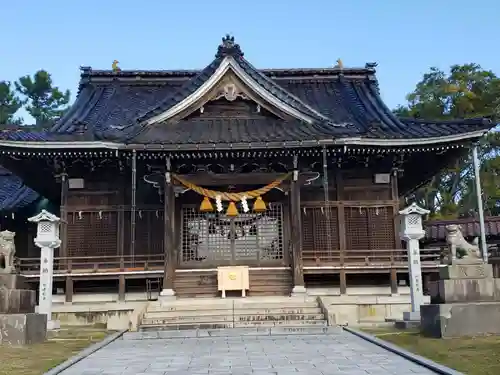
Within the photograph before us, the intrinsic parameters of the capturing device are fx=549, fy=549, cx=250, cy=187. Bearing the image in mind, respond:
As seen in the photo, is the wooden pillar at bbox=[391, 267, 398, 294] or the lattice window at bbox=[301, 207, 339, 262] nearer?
the wooden pillar at bbox=[391, 267, 398, 294]

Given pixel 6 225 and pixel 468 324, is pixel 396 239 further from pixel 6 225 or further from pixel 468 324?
pixel 6 225

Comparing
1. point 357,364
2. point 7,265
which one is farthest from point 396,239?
point 7,265

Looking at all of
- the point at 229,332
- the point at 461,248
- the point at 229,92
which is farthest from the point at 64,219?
the point at 461,248

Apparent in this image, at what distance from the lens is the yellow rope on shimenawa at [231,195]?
1944cm

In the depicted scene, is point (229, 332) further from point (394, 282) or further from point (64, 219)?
point (64, 219)

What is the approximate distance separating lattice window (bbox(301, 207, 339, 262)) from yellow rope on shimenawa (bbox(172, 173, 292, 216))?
2.05 m

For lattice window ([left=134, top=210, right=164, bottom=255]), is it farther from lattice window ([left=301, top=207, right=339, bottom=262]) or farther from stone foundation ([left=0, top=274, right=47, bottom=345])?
stone foundation ([left=0, top=274, right=47, bottom=345])

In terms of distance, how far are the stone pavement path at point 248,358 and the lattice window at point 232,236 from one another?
260 inches

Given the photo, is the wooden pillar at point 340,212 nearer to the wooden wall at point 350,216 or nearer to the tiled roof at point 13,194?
the wooden wall at point 350,216

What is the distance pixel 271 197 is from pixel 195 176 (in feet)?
9.86

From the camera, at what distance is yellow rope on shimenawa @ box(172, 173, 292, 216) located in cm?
1944

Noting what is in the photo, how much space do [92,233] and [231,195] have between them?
5600 millimetres

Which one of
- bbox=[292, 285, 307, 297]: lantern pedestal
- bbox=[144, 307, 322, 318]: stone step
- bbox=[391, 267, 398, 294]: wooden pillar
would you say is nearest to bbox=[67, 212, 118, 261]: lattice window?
bbox=[144, 307, 322, 318]: stone step

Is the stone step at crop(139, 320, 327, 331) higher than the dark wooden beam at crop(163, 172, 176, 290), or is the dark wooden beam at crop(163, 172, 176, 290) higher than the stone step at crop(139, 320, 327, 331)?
the dark wooden beam at crop(163, 172, 176, 290)
